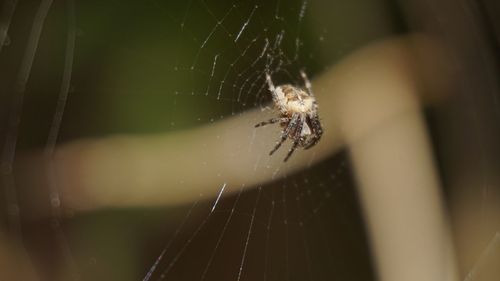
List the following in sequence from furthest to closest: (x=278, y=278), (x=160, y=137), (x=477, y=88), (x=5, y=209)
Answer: (x=477, y=88) → (x=278, y=278) → (x=160, y=137) → (x=5, y=209)

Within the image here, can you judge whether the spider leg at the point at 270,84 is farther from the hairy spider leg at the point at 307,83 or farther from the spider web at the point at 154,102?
the hairy spider leg at the point at 307,83

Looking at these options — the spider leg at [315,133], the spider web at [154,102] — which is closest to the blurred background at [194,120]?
the spider web at [154,102]

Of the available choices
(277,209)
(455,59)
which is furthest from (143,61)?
(455,59)

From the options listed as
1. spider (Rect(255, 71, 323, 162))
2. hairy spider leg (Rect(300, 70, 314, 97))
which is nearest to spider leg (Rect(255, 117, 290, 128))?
spider (Rect(255, 71, 323, 162))

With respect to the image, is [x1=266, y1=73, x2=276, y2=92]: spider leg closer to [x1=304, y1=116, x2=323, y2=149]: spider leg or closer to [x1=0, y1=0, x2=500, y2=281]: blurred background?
[x1=0, y1=0, x2=500, y2=281]: blurred background

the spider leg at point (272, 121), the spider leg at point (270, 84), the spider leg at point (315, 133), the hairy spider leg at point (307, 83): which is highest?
the hairy spider leg at point (307, 83)

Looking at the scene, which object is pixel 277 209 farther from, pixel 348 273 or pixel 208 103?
pixel 208 103
